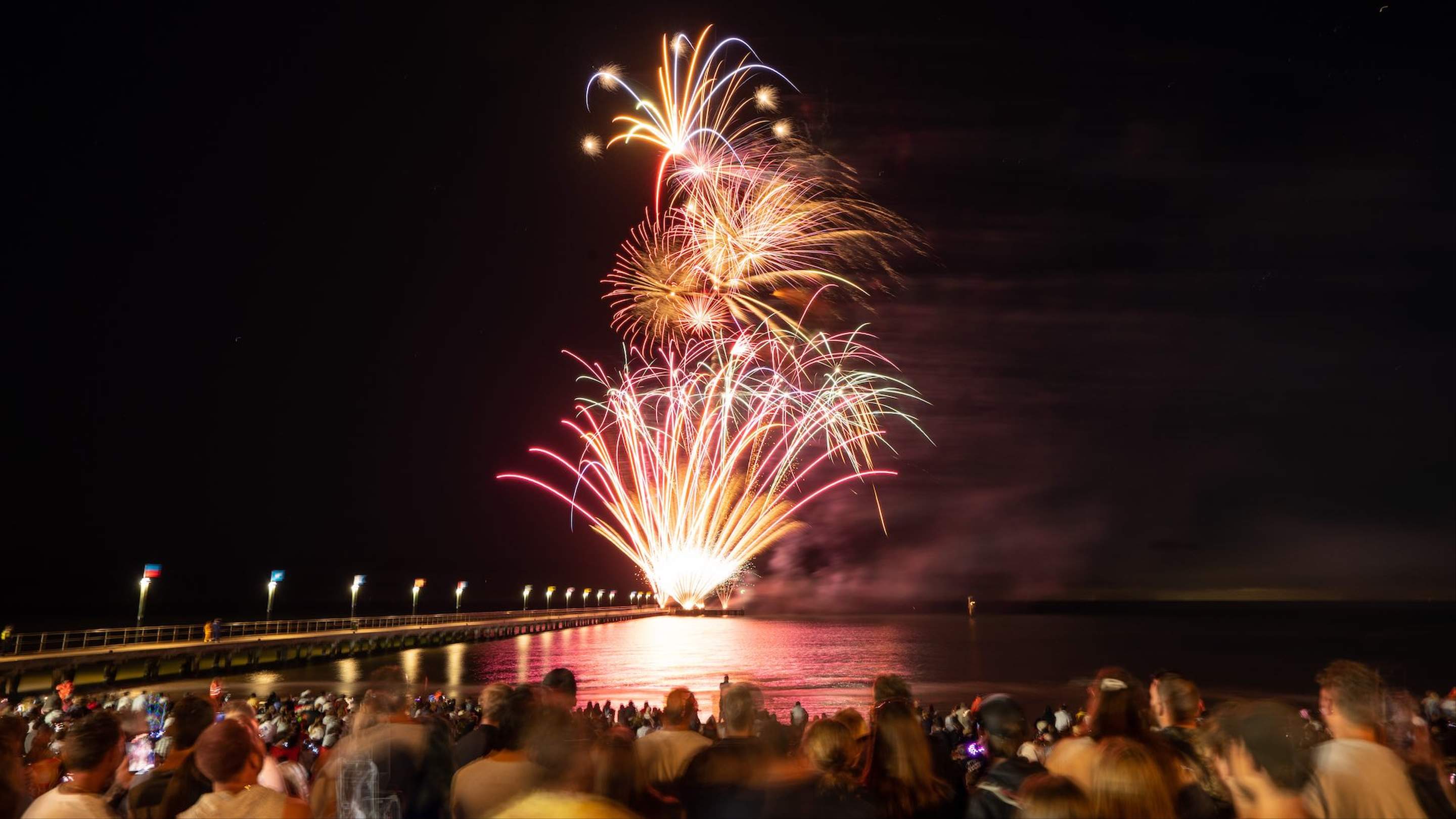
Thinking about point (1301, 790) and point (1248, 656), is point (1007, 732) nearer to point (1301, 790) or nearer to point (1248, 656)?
point (1301, 790)

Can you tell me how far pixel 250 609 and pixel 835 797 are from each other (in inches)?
7784

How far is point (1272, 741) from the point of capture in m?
3.54

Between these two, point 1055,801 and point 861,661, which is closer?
point 1055,801

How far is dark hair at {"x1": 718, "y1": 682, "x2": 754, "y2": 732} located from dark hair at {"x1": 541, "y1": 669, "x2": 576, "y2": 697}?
1671mm

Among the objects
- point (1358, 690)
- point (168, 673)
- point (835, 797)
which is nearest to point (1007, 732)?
point (835, 797)

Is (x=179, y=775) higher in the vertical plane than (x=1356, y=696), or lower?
lower

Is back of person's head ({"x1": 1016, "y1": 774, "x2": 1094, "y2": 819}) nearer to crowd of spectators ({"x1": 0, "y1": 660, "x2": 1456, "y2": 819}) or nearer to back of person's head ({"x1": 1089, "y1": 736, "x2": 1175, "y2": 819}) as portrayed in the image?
crowd of spectators ({"x1": 0, "y1": 660, "x2": 1456, "y2": 819})

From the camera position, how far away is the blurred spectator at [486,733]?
516 cm

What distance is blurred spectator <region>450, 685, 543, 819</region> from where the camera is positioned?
4.50 metres

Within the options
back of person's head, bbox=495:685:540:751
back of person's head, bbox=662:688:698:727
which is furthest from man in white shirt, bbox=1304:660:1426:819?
back of person's head, bbox=495:685:540:751

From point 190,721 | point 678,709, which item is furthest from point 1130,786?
point 190,721

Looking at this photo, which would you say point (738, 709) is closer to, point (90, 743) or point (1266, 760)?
point (1266, 760)

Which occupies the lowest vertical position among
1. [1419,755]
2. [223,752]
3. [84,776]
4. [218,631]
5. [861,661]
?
[861,661]

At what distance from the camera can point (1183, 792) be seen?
14.5 ft
